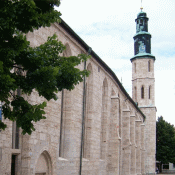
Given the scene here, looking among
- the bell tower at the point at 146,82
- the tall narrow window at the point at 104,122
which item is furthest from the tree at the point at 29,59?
the bell tower at the point at 146,82

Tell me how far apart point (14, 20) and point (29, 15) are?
35 cm

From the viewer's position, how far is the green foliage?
5772cm

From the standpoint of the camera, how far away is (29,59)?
7402mm

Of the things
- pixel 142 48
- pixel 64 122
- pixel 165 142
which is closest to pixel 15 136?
pixel 64 122

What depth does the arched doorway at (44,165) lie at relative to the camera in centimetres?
1456

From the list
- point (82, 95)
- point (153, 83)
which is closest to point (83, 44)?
point (82, 95)

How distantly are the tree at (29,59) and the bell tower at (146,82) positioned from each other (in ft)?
141

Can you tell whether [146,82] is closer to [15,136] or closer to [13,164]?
[15,136]

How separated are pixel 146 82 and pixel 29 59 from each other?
44.3 m

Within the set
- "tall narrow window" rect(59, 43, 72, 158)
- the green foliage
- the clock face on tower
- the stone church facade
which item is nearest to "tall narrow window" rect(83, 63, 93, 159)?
the stone church facade

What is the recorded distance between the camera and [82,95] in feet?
64.7

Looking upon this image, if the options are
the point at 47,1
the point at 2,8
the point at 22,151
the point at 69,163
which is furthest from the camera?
the point at 69,163

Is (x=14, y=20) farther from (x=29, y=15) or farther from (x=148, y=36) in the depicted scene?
(x=148, y=36)

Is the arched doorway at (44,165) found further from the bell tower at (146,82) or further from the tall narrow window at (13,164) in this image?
the bell tower at (146,82)
